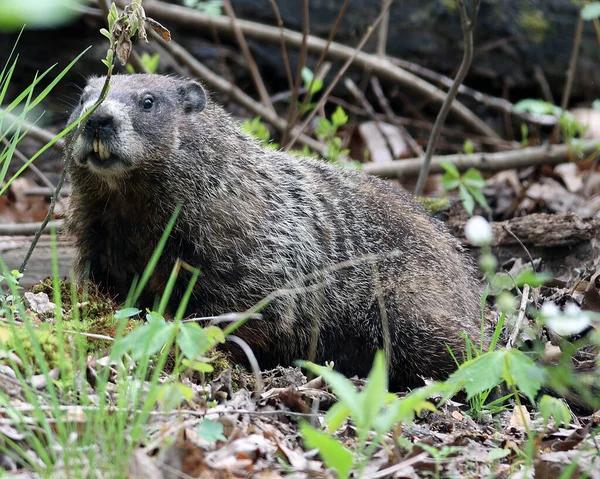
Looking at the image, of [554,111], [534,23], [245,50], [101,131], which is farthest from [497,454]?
[534,23]

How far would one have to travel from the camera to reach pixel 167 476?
272 centimetres

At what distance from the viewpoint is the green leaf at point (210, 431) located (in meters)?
2.97

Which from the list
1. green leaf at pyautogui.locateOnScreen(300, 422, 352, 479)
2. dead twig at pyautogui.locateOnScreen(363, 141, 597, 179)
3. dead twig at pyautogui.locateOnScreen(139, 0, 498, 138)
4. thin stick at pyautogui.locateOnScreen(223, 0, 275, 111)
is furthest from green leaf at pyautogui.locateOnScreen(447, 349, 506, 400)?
dead twig at pyautogui.locateOnScreen(139, 0, 498, 138)

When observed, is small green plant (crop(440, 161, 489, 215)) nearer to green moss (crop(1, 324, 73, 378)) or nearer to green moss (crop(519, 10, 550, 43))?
green moss (crop(519, 10, 550, 43))

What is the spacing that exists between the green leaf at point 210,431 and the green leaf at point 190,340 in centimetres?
33

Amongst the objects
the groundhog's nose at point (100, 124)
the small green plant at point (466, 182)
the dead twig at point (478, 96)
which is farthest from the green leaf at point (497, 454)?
the dead twig at point (478, 96)

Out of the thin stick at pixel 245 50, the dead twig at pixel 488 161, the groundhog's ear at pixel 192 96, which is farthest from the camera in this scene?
the dead twig at pixel 488 161

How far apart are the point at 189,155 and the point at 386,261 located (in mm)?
1702

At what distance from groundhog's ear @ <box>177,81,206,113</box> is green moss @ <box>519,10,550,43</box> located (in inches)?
255

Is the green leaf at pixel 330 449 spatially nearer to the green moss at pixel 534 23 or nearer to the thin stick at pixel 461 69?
the thin stick at pixel 461 69

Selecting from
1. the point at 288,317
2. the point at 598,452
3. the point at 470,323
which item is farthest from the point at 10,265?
the point at 598,452

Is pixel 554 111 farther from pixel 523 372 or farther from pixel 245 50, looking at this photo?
pixel 523 372

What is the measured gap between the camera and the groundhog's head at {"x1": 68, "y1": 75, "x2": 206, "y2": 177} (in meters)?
4.68

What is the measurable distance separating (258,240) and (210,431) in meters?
2.44
